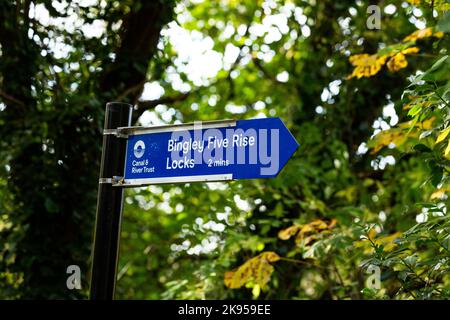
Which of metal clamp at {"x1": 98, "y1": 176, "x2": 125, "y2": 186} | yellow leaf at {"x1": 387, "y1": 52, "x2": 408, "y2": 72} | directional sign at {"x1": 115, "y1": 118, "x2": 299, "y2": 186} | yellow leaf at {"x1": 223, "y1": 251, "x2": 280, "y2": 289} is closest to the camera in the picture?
directional sign at {"x1": 115, "y1": 118, "x2": 299, "y2": 186}

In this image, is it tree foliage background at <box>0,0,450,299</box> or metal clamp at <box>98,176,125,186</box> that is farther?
tree foliage background at <box>0,0,450,299</box>

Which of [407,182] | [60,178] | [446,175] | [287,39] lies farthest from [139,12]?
[446,175]

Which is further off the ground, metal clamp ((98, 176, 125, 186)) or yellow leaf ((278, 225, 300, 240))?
yellow leaf ((278, 225, 300, 240))

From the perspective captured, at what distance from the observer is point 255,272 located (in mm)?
4277

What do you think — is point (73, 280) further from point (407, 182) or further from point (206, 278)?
point (407, 182)

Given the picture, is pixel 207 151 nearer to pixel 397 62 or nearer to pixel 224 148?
pixel 224 148

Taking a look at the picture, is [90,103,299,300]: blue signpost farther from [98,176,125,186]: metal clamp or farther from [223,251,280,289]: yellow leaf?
[223,251,280,289]: yellow leaf

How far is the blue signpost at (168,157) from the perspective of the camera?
2.12 m

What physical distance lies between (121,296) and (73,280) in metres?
2.06

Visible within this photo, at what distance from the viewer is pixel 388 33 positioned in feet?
19.2

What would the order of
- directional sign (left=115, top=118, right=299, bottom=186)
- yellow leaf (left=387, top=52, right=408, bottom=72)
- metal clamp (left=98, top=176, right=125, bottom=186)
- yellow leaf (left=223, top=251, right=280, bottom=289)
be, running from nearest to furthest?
directional sign (left=115, top=118, right=299, bottom=186), metal clamp (left=98, top=176, right=125, bottom=186), yellow leaf (left=387, top=52, right=408, bottom=72), yellow leaf (left=223, top=251, right=280, bottom=289)

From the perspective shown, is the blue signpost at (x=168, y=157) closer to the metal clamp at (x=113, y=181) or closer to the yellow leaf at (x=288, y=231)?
the metal clamp at (x=113, y=181)

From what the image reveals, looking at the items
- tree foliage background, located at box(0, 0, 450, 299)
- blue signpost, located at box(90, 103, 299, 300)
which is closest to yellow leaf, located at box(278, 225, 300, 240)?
tree foliage background, located at box(0, 0, 450, 299)

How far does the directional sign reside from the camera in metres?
2.10
